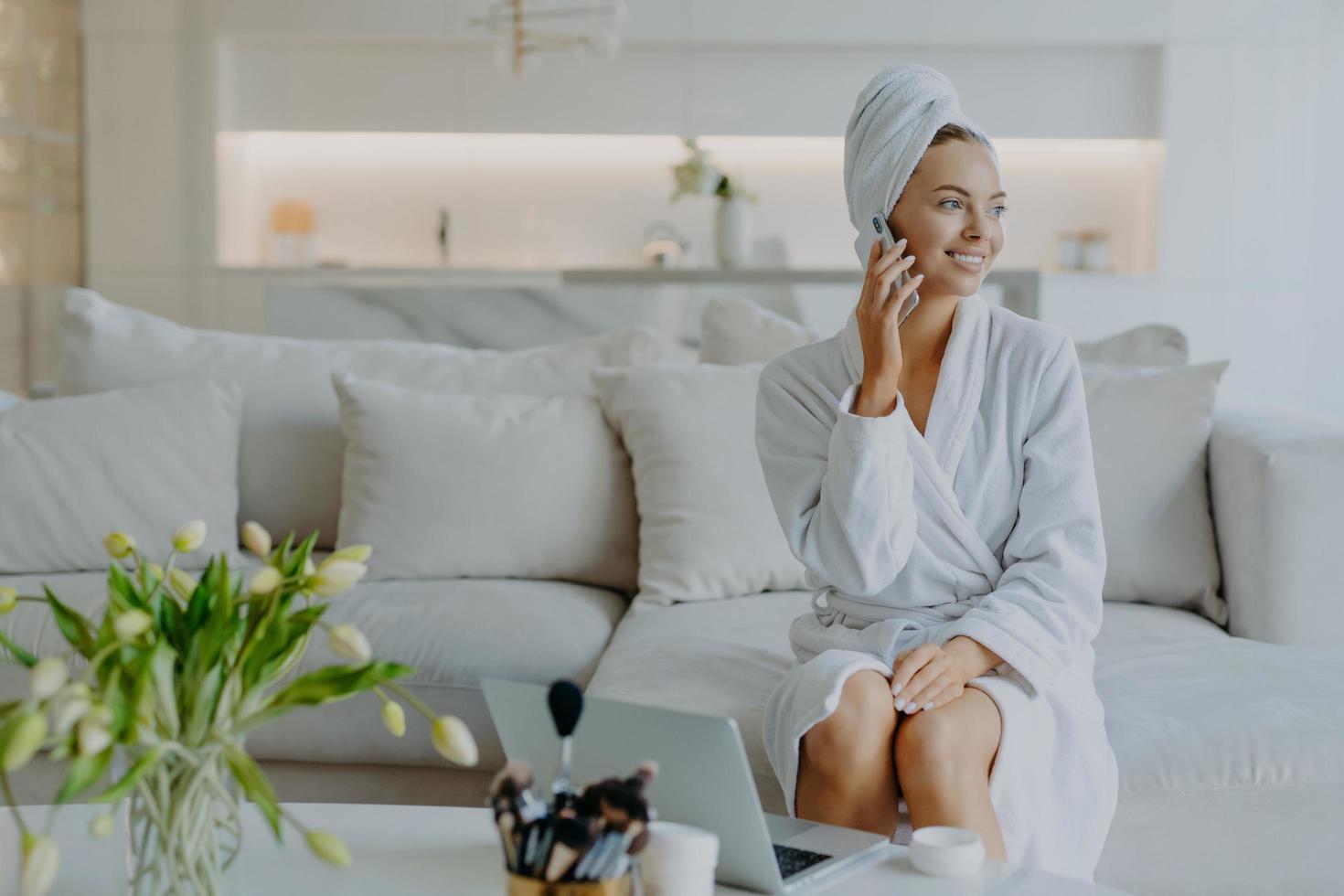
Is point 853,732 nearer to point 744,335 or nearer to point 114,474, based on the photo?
point 744,335

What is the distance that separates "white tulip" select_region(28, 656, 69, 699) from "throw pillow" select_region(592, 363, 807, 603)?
4.98 feet

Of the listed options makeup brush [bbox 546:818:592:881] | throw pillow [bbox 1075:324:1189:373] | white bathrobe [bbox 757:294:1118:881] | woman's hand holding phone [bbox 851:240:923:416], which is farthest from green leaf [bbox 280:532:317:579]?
throw pillow [bbox 1075:324:1189:373]

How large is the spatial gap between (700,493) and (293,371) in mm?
890

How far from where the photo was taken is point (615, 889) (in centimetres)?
90

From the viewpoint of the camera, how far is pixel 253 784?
93 cm

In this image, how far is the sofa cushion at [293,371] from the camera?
264cm

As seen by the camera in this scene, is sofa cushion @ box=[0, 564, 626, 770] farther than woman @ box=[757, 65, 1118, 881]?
Yes

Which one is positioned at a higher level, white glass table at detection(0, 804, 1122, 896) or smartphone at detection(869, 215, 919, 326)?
smartphone at detection(869, 215, 919, 326)

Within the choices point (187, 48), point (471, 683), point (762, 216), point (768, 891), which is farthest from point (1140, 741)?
point (187, 48)

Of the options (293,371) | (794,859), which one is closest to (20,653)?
(794,859)

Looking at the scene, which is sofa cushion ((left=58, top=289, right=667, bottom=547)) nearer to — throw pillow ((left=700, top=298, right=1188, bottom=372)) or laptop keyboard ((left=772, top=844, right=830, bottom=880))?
throw pillow ((left=700, top=298, right=1188, bottom=372))

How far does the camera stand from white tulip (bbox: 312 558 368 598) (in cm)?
97

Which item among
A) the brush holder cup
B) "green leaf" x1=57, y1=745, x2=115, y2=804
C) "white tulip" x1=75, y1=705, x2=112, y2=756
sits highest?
"white tulip" x1=75, y1=705, x2=112, y2=756

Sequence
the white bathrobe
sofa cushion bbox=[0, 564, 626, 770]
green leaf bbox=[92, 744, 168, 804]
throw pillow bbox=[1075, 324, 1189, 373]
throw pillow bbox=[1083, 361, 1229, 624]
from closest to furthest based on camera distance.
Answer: green leaf bbox=[92, 744, 168, 804]
the white bathrobe
sofa cushion bbox=[0, 564, 626, 770]
throw pillow bbox=[1083, 361, 1229, 624]
throw pillow bbox=[1075, 324, 1189, 373]
